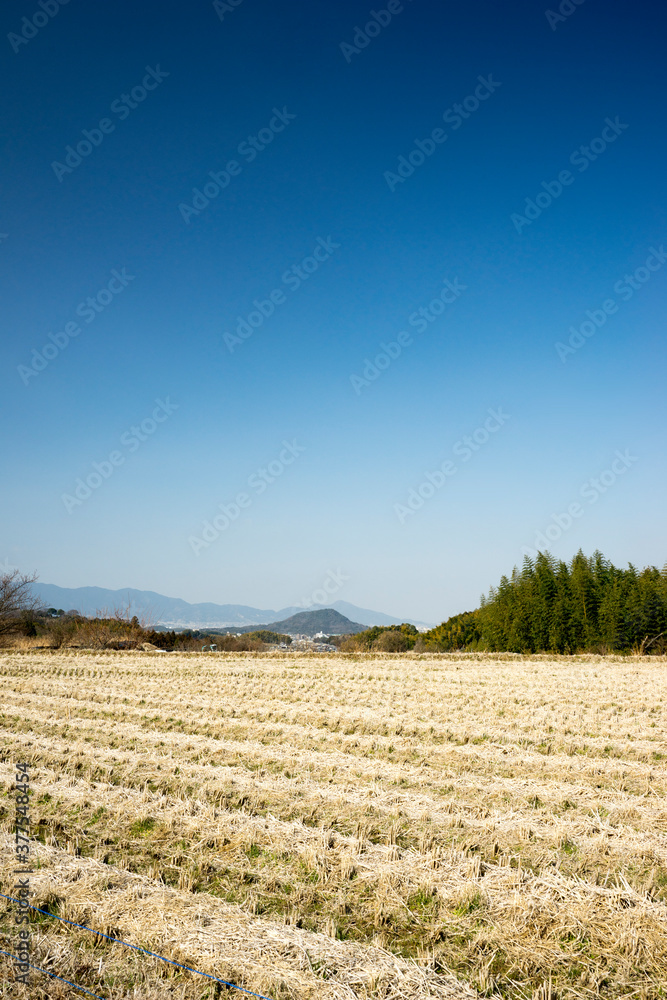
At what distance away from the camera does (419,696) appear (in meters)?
13.3

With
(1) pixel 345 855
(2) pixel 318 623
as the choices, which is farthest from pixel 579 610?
(2) pixel 318 623

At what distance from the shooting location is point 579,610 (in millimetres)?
37188

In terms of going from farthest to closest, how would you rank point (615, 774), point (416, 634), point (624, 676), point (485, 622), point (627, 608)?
point (416, 634), point (485, 622), point (627, 608), point (624, 676), point (615, 774)

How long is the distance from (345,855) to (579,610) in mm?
37952

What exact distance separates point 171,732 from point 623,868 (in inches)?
288

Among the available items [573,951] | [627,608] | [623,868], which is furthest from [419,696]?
[627,608]

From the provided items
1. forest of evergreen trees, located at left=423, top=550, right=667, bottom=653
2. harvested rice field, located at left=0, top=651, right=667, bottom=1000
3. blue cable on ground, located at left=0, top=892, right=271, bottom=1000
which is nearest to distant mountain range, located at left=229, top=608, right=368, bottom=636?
forest of evergreen trees, located at left=423, top=550, right=667, bottom=653

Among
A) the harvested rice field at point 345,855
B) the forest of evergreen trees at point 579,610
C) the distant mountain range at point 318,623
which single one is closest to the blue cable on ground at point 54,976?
the harvested rice field at point 345,855

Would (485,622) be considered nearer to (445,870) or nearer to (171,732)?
(171,732)

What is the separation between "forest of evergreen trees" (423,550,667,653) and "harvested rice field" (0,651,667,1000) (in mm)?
27969

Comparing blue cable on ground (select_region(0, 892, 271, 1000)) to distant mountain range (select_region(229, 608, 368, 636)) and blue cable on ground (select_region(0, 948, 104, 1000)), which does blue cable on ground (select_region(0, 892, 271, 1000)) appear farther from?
distant mountain range (select_region(229, 608, 368, 636))

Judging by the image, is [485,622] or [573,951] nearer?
[573,951]

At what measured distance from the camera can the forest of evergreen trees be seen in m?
33.6

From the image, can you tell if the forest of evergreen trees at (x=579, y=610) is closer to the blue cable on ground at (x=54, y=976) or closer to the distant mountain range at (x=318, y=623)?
the blue cable on ground at (x=54, y=976)
